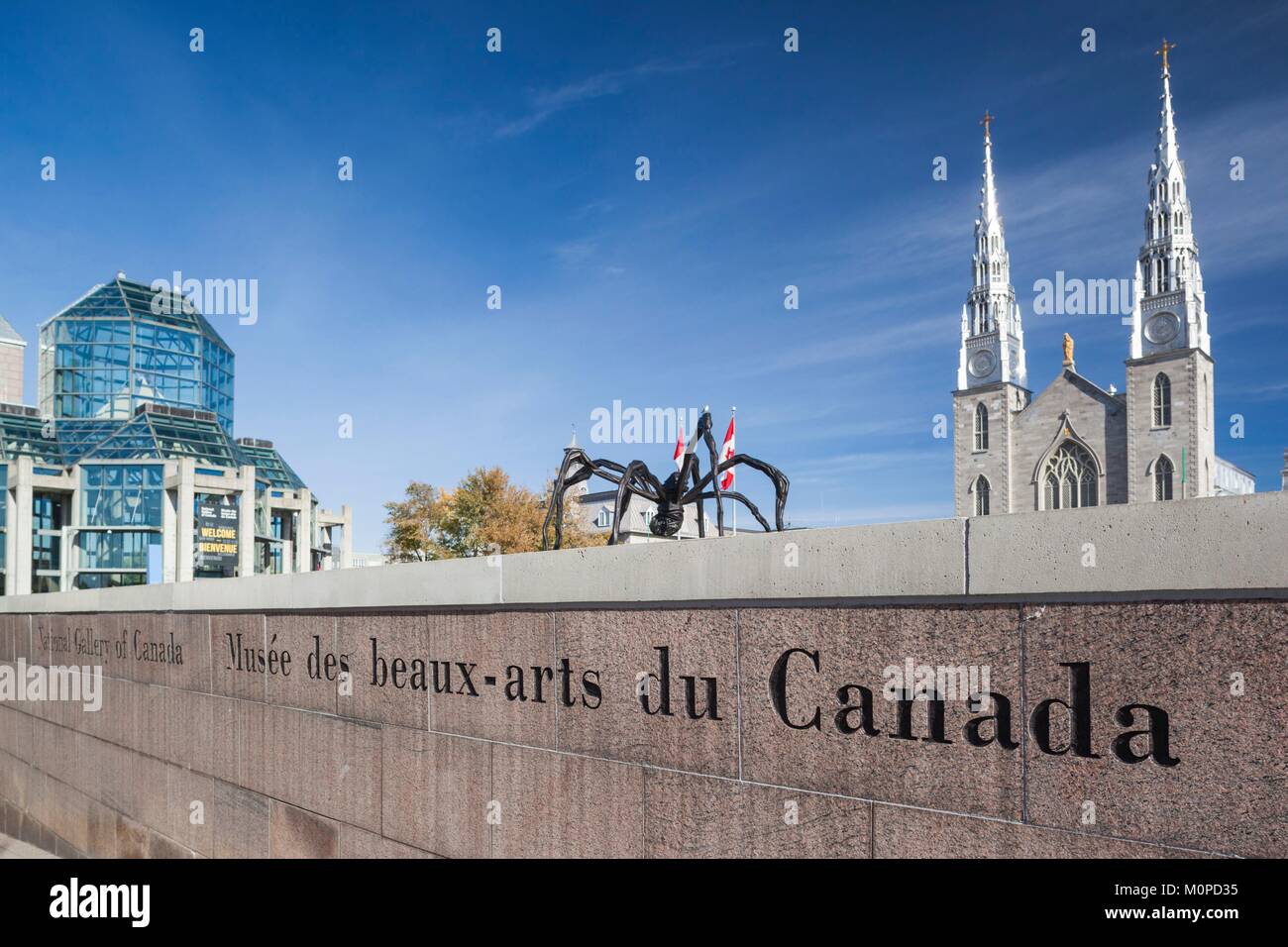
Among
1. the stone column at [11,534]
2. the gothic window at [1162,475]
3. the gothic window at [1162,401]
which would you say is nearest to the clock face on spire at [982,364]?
the gothic window at [1162,401]

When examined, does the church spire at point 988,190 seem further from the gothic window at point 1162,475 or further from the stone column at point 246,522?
the stone column at point 246,522

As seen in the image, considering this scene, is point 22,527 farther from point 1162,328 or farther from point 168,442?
point 1162,328

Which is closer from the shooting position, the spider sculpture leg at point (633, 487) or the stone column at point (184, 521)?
the spider sculpture leg at point (633, 487)

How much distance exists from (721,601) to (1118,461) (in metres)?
78.6

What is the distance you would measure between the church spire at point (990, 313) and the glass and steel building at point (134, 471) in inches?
2212

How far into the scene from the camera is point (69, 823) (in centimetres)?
978

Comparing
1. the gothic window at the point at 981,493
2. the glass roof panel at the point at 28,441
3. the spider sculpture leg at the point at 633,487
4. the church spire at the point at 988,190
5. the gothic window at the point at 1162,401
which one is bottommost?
the spider sculpture leg at the point at 633,487

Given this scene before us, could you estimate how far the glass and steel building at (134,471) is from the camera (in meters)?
48.2

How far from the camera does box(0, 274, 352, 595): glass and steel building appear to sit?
48.2m

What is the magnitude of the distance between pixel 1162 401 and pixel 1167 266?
496 inches

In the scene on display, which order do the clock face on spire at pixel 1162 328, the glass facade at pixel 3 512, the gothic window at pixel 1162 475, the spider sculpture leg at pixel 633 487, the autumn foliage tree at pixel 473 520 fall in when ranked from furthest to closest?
the clock face on spire at pixel 1162 328 < the gothic window at pixel 1162 475 < the glass facade at pixel 3 512 < the autumn foliage tree at pixel 473 520 < the spider sculpture leg at pixel 633 487

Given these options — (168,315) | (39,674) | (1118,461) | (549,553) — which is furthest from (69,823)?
(1118,461)

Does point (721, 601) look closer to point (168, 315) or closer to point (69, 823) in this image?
point (69, 823)
